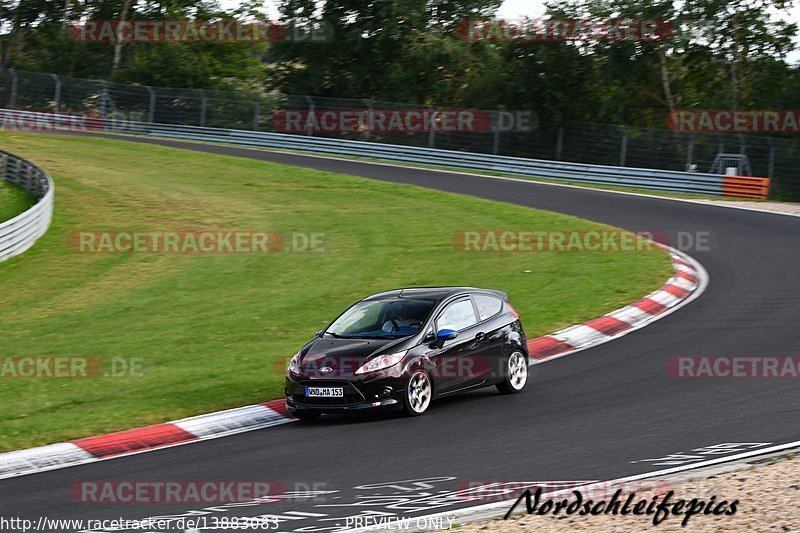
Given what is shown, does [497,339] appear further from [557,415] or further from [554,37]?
[554,37]

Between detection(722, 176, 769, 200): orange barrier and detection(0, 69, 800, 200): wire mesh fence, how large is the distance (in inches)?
33.4

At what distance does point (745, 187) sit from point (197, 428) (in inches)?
1011

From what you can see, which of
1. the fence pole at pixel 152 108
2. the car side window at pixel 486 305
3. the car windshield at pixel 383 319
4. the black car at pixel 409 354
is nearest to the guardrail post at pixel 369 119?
the fence pole at pixel 152 108

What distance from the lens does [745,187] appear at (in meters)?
32.2

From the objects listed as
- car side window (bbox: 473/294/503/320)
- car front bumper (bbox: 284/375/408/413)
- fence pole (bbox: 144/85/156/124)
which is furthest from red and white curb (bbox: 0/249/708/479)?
fence pole (bbox: 144/85/156/124)

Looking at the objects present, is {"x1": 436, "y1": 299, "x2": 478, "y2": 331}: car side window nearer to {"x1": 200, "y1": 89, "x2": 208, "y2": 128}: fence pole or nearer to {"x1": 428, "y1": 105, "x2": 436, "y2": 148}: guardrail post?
{"x1": 428, "y1": 105, "x2": 436, "y2": 148}: guardrail post

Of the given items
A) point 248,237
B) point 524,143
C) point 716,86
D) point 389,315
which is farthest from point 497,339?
point 716,86

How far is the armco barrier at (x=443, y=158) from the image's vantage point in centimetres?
3362

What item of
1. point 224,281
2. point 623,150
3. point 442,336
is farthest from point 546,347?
point 623,150

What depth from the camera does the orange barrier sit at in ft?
105

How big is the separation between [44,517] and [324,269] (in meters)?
13.2

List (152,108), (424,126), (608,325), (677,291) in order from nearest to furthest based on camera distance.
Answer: (608,325) → (677,291) → (424,126) → (152,108)

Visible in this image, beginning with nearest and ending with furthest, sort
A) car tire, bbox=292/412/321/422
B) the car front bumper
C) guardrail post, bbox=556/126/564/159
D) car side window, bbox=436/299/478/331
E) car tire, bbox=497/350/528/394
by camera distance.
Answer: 1. the car front bumper
2. car tire, bbox=292/412/321/422
3. car side window, bbox=436/299/478/331
4. car tire, bbox=497/350/528/394
5. guardrail post, bbox=556/126/564/159

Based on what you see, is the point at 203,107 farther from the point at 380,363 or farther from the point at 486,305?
the point at 380,363
